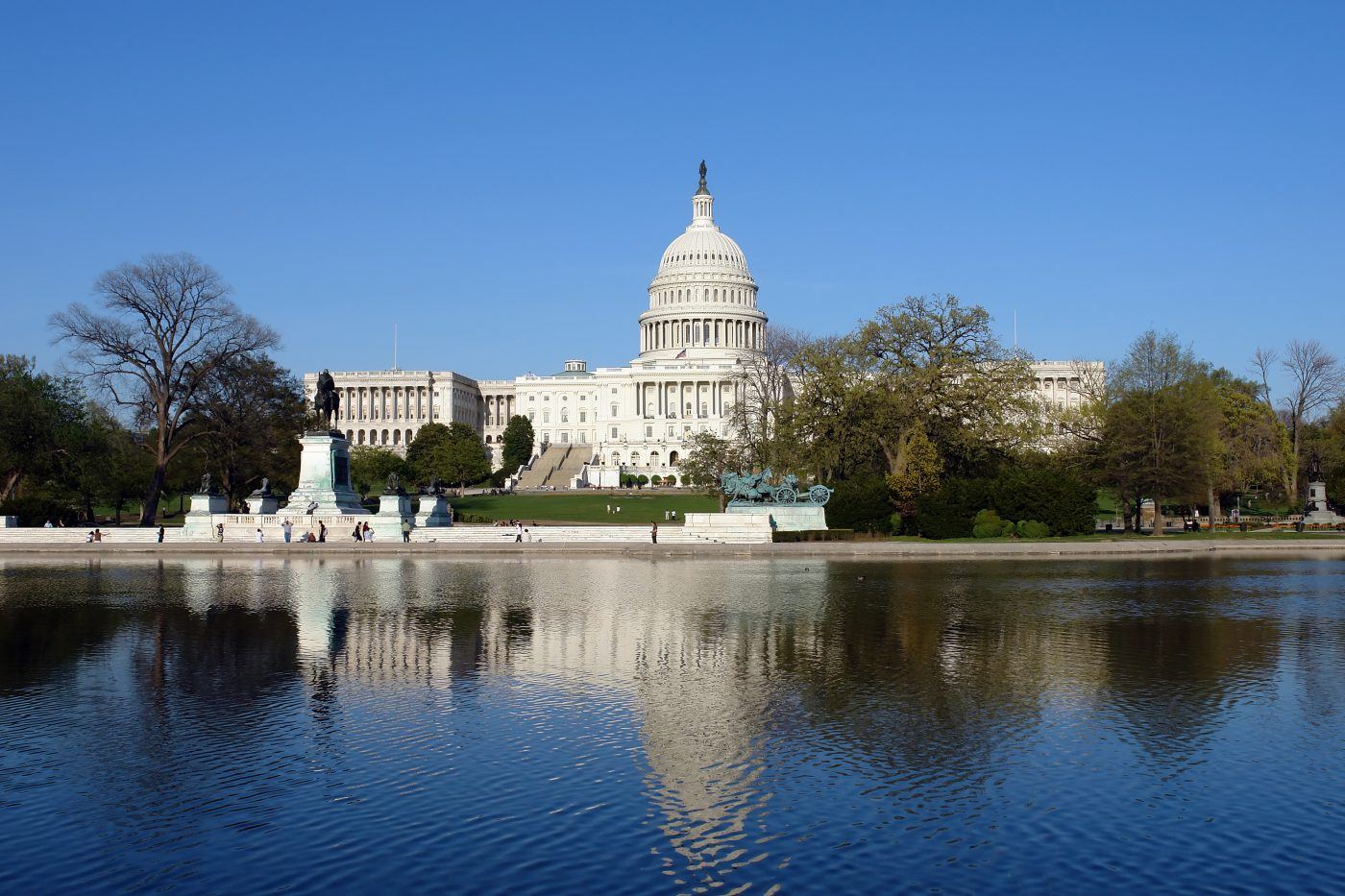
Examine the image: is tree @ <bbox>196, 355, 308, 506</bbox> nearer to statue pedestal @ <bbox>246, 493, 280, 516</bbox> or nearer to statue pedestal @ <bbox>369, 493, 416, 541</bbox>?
statue pedestal @ <bbox>246, 493, 280, 516</bbox>

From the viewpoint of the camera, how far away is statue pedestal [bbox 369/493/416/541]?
1923 inches

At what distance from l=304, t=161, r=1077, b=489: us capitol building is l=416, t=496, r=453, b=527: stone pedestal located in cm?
7694

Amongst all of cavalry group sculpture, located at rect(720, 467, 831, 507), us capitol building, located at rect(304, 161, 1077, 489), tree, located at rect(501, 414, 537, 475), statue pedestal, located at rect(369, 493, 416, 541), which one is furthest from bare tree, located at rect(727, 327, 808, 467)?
tree, located at rect(501, 414, 537, 475)

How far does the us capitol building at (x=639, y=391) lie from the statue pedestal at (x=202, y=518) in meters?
80.8

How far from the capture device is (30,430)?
6022 cm

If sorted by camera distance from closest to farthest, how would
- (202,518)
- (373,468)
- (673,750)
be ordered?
(673,750) < (202,518) < (373,468)

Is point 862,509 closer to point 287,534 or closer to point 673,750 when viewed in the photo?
point 287,534

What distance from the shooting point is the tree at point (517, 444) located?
146375 millimetres

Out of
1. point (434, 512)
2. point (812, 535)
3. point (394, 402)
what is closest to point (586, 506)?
point (434, 512)

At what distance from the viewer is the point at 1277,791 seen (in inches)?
450

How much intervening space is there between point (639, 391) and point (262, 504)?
336ft

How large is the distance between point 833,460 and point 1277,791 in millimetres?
45652

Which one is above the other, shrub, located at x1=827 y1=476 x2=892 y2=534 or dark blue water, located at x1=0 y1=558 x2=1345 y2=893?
shrub, located at x1=827 y1=476 x2=892 y2=534

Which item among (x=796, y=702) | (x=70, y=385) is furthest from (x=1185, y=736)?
(x=70, y=385)
